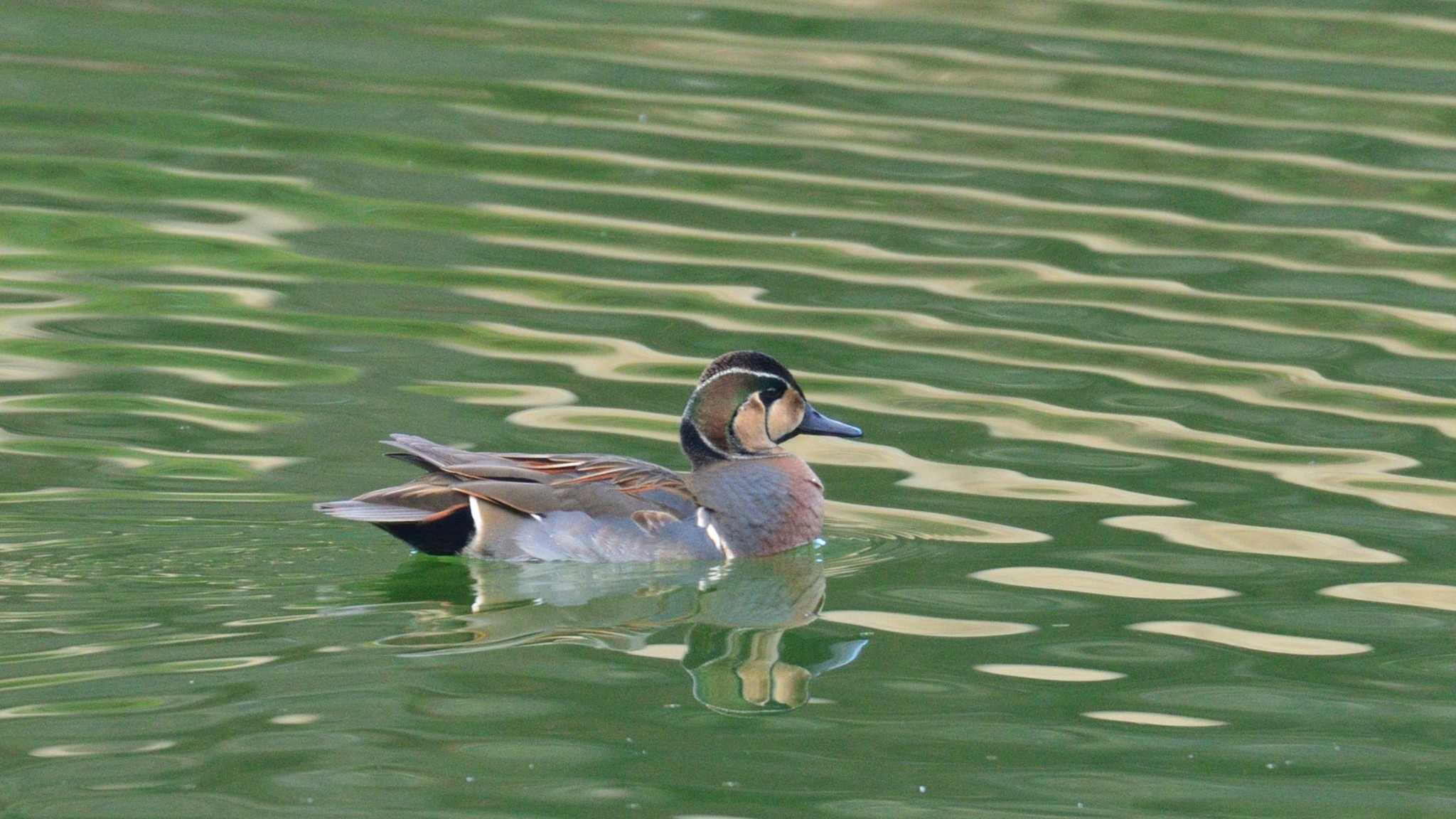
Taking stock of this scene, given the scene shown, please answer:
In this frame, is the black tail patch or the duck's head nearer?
the black tail patch

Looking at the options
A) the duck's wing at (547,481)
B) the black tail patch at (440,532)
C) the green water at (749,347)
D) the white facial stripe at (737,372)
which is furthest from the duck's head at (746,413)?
the black tail patch at (440,532)

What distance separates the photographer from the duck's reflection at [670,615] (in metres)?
7.00

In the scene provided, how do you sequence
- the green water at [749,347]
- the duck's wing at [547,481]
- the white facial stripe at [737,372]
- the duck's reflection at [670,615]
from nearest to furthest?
the green water at [749,347]
the duck's reflection at [670,615]
the duck's wing at [547,481]
the white facial stripe at [737,372]

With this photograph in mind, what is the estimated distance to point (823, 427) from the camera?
8.77m

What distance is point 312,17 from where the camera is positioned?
48.9ft

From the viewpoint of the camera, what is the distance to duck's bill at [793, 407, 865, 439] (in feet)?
28.7

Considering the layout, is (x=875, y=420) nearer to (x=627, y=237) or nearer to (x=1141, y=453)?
(x=1141, y=453)

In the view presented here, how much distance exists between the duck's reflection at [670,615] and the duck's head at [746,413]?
527mm

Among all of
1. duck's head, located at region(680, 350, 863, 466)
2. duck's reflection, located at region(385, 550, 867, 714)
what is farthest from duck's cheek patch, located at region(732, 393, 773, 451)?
duck's reflection, located at region(385, 550, 867, 714)

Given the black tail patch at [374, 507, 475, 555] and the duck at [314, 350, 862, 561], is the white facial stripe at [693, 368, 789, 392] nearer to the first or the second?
the duck at [314, 350, 862, 561]

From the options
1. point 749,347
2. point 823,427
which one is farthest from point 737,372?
point 749,347

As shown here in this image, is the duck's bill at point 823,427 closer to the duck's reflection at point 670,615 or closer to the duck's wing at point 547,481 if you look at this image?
the duck's reflection at point 670,615

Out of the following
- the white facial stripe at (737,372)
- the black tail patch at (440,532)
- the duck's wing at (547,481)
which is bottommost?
the black tail patch at (440,532)

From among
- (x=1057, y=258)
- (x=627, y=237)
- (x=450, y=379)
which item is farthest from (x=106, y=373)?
(x=1057, y=258)
